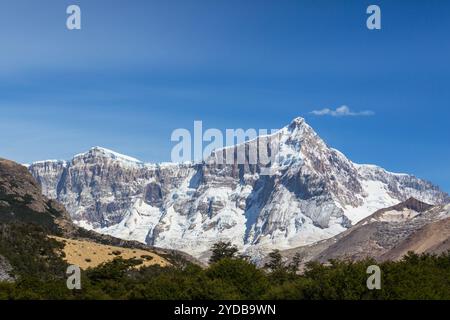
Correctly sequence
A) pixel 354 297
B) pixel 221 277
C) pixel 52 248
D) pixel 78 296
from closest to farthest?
pixel 354 297, pixel 78 296, pixel 221 277, pixel 52 248

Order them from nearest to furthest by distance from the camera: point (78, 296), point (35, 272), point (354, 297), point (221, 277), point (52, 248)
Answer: point (354, 297) → point (78, 296) → point (221, 277) → point (35, 272) → point (52, 248)

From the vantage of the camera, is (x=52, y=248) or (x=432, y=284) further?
(x=52, y=248)
